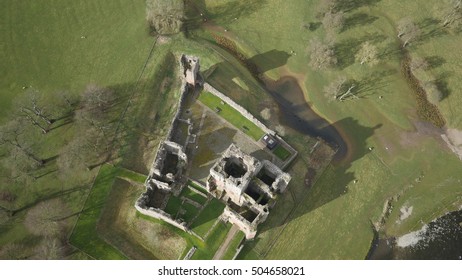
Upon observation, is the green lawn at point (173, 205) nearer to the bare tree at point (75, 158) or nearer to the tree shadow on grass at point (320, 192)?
the tree shadow on grass at point (320, 192)

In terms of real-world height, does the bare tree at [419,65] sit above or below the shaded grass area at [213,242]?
above

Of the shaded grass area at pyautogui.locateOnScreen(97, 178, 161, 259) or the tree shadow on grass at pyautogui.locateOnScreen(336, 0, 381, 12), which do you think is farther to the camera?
the tree shadow on grass at pyautogui.locateOnScreen(336, 0, 381, 12)

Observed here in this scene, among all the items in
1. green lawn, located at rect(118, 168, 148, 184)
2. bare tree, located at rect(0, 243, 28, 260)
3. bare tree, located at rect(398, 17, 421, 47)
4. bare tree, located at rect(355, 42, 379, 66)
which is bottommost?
bare tree, located at rect(0, 243, 28, 260)

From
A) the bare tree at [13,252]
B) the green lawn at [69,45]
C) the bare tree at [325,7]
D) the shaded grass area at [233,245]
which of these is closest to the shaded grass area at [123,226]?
the shaded grass area at [233,245]

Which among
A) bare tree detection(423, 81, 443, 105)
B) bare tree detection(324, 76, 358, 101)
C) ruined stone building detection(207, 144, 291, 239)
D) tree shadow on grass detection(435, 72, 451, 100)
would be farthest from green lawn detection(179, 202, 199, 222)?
tree shadow on grass detection(435, 72, 451, 100)

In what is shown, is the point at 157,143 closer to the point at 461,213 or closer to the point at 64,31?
the point at 64,31

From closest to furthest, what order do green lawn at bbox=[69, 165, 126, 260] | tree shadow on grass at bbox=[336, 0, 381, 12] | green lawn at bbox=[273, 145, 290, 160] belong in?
green lawn at bbox=[69, 165, 126, 260] < green lawn at bbox=[273, 145, 290, 160] < tree shadow on grass at bbox=[336, 0, 381, 12]

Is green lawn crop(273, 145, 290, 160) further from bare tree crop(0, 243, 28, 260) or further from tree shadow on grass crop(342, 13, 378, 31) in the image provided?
bare tree crop(0, 243, 28, 260)
